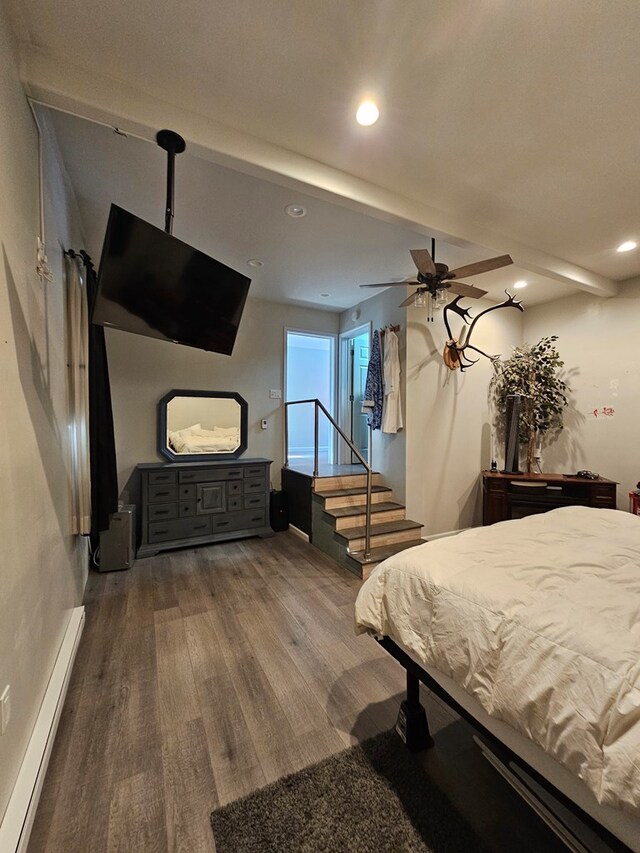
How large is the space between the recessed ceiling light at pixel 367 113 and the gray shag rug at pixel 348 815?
2.92m

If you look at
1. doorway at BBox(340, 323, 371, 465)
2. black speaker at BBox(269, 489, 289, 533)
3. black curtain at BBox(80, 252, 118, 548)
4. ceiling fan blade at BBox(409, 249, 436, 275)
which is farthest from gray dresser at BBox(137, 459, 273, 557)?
ceiling fan blade at BBox(409, 249, 436, 275)

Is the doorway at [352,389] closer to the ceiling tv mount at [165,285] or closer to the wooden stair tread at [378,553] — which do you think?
the wooden stair tread at [378,553]

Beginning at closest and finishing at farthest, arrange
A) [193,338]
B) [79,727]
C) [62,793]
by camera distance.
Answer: [62,793] < [79,727] < [193,338]

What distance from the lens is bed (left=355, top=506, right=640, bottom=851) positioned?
0.76m

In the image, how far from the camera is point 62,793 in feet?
4.17

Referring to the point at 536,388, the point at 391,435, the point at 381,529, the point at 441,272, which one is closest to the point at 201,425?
the point at 391,435

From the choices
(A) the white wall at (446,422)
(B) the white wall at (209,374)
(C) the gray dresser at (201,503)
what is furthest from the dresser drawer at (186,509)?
(A) the white wall at (446,422)

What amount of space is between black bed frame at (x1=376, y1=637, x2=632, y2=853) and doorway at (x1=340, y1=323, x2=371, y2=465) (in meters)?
3.64

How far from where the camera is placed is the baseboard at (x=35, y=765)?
1060 millimetres

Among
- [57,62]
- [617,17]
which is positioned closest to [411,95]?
[617,17]

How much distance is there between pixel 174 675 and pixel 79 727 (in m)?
0.44

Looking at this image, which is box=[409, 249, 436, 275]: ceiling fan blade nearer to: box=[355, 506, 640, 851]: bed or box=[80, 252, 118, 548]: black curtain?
box=[355, 506, 640, 851]: bed

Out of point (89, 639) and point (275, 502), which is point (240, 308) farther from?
point (275, 502)

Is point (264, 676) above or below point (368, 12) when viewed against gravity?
below
